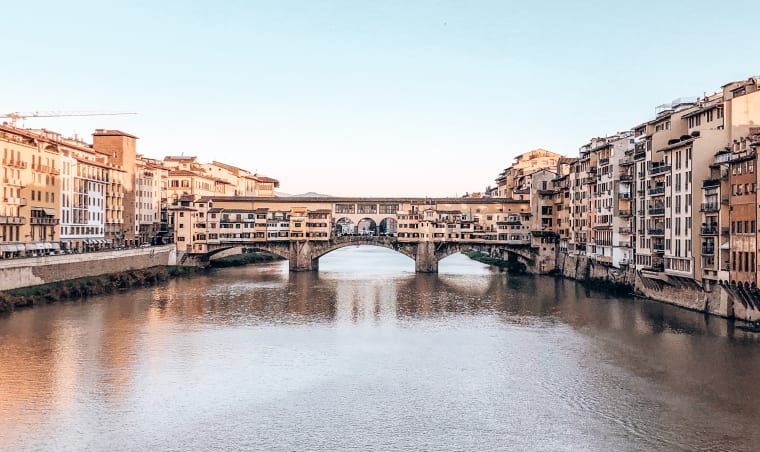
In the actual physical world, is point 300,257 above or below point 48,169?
below

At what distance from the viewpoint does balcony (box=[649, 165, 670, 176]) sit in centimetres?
4047

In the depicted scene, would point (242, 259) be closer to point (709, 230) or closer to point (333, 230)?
point (333, 230)

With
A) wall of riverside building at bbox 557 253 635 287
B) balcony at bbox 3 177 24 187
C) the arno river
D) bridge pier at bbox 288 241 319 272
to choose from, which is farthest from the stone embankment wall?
balcony at bbox 3 177 24 187

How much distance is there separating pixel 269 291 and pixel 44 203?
19.3m

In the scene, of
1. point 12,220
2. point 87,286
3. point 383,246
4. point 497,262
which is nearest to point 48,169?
point 12,220

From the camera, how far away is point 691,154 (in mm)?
37094

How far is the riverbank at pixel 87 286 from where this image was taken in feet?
130

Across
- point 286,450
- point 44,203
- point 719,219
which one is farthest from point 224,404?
point 44,203

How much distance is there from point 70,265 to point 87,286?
7.80 feet

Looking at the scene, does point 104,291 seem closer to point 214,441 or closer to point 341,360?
point 341,360

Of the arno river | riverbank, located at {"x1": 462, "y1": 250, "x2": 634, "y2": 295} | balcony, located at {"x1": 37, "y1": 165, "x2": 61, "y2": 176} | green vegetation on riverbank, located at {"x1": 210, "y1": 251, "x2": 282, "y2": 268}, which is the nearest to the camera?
the arno river

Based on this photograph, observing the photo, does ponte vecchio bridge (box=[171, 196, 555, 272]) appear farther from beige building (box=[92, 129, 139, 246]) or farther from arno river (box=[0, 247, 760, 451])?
arno river (box=[0, 247, 760, 451])

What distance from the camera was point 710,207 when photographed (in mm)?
35562

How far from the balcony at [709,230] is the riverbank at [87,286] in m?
38.7
